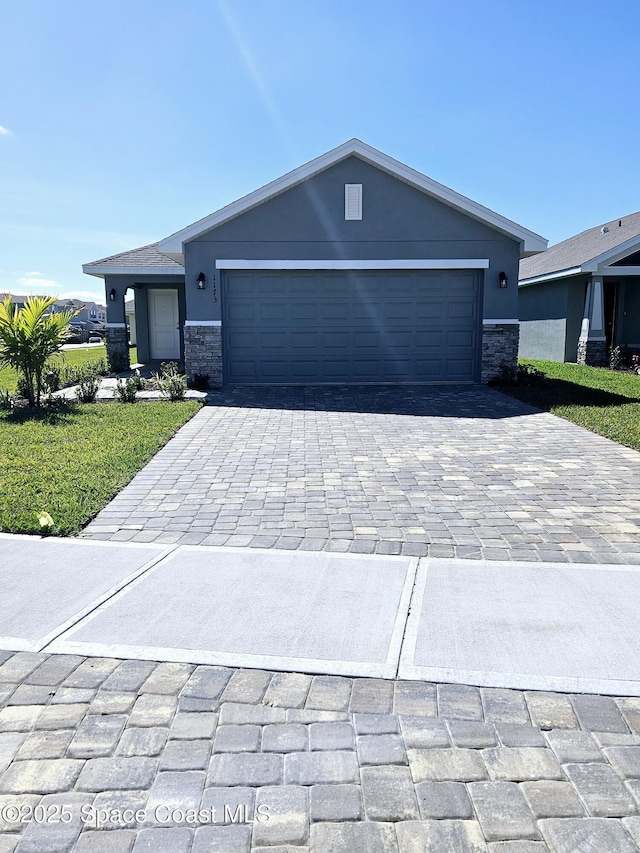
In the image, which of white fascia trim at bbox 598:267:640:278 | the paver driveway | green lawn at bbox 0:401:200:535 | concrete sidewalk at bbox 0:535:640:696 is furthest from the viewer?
white fascia trim at bbox 598:267:640:278

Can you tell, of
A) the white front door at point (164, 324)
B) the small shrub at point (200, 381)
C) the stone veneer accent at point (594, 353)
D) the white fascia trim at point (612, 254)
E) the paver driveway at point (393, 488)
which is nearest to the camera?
the paver driveway at point (393, 488)

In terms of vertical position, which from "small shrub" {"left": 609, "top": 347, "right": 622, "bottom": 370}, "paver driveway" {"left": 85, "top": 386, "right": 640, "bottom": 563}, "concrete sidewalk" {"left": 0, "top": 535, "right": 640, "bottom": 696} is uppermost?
"small shrub" {"left": 609, "top": 347, "right": 622, "bottom": 370}

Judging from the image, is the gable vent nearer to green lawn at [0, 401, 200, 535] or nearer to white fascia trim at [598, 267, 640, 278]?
green lawn at [0, 401, 200, 535]

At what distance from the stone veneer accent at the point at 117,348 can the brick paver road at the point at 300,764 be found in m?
16.5

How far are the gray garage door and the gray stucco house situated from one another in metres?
0.02

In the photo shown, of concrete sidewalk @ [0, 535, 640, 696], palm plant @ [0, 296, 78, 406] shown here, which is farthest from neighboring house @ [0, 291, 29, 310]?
concrete sidewalk @ [0, 535, 640, 696]

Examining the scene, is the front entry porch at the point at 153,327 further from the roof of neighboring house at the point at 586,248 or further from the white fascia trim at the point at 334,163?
the roof of neighboring house at the point at 586,248

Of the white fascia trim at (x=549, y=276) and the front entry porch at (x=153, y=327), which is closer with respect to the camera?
the white fascia trim at (x=549, y=276)

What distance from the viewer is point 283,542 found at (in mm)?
4867

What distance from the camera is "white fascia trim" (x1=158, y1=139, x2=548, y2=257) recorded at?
13391mm

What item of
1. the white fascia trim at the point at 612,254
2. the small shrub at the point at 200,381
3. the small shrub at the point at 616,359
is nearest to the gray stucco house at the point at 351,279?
the small shrub at the point at 200,381

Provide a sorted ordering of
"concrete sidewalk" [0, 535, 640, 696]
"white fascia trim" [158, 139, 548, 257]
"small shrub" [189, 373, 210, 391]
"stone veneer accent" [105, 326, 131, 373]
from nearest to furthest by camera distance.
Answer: "concrete sidewalk" [0, 535, 640, 696] < "white fascia trim" [158, 139, 548, 257] < "small shrub" [189, 373, 210, 391] < "stone veneer accent" [105, 326, 131, 373]

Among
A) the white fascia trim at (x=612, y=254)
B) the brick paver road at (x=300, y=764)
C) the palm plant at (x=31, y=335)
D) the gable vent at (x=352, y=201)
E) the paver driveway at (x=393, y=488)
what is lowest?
the brick paver road at (x=300, y=764)

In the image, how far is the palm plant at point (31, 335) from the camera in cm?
1141
